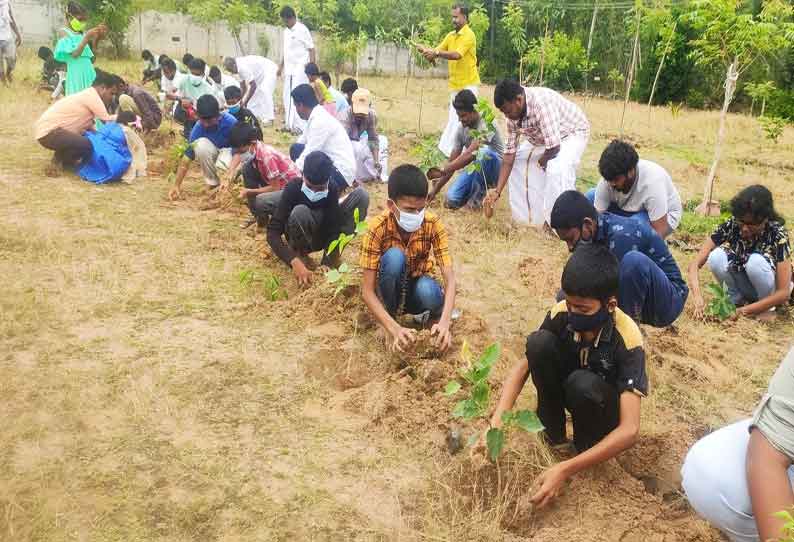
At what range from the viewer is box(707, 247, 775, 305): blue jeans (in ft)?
13.0

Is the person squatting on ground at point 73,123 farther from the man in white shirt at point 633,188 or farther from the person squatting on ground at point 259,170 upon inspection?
the man in white shirt at point 633,188

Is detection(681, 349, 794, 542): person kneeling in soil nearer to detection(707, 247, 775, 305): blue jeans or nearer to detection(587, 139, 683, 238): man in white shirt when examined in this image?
detection(587, 139, 683, 238): man in white shirt

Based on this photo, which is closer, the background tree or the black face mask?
the black face mask

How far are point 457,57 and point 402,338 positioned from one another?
4745 mm

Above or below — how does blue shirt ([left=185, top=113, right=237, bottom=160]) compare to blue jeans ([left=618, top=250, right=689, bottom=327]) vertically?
above

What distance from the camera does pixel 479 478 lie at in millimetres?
2277

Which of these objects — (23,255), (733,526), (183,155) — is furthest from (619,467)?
(183,155)

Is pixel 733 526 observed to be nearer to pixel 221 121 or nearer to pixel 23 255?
pixel 23 255

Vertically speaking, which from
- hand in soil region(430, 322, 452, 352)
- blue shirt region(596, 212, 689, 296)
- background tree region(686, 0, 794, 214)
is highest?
background tree region(686, 0, 794, 214)

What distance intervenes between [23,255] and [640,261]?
3.66m

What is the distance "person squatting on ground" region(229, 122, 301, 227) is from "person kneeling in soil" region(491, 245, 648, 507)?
2.93m

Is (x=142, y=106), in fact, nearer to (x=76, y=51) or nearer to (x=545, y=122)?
(x=76, y=51)

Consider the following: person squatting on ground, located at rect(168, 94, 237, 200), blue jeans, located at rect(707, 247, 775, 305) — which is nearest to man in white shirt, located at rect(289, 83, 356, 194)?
person squatting on ground, located at rect(168, 94, 237, 200)

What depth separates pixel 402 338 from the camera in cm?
296
